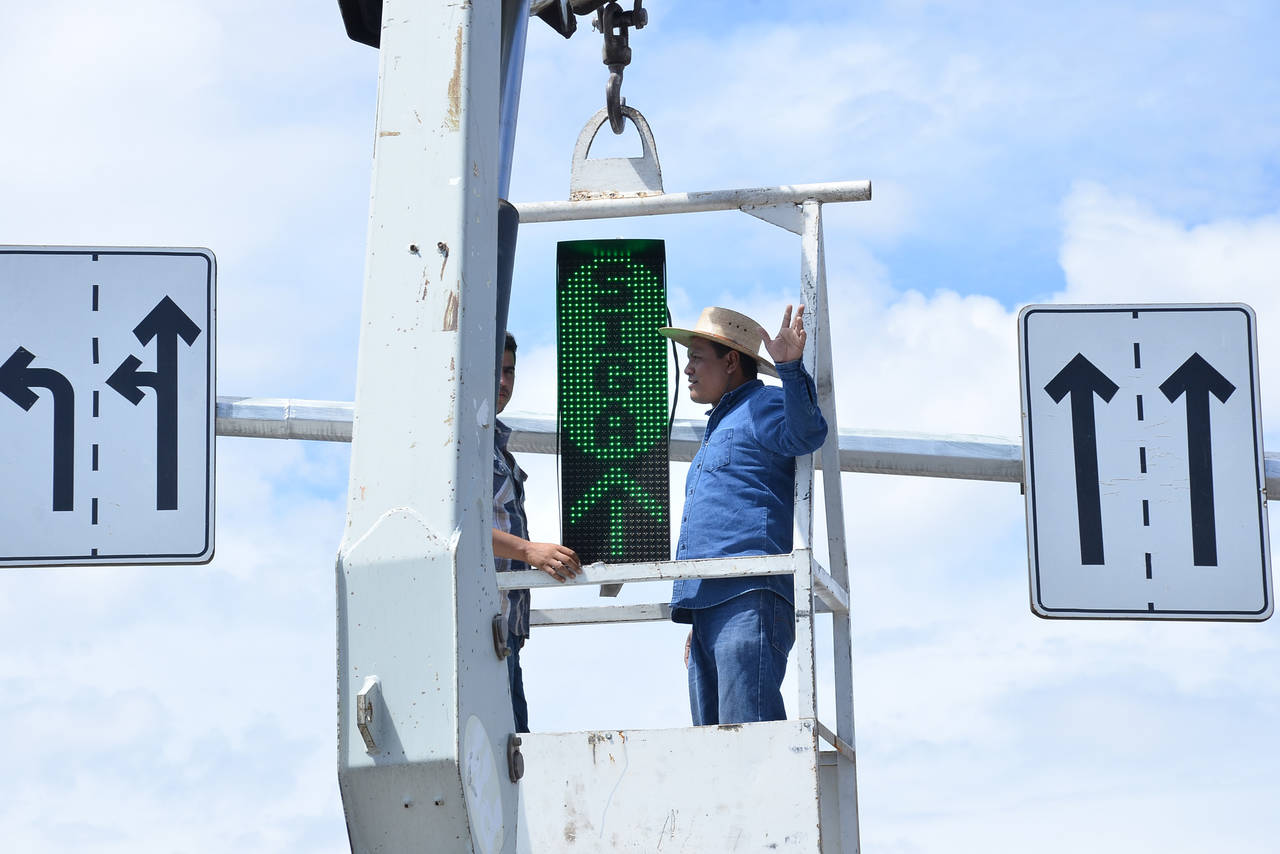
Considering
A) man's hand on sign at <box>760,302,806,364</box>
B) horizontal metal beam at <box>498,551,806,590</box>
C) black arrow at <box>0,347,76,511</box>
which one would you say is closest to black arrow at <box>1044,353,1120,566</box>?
man's hand on sign at <box>760,302,806,364</box>

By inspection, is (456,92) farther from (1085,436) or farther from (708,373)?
(1085,436)

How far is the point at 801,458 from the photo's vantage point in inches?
230

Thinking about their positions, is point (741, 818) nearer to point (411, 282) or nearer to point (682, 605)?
point (682, 605)

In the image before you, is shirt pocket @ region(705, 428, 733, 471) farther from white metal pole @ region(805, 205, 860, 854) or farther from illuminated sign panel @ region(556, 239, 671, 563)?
illuminated sign panel @ region(556, 239, 671, 563)

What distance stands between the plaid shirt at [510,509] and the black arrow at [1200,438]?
8.22ft

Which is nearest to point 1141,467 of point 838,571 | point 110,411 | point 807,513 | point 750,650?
point 838,571

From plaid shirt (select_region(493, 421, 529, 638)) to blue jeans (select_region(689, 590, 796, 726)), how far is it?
746 millimetres

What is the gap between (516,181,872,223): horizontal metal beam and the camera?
6035 mm

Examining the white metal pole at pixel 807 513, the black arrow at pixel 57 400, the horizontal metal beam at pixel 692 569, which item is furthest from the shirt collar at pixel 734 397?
the black arrow at pixel 57 400

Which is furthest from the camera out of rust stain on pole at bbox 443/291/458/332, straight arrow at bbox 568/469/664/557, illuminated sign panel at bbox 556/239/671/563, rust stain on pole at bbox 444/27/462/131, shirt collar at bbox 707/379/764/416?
shirt collar at bbox 707/379/764/416

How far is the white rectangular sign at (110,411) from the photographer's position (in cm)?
630

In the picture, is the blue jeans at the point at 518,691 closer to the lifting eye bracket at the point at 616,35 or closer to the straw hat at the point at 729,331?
the straw hat at the point at 729,331

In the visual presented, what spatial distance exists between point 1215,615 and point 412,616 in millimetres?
3992

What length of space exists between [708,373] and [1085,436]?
57.4 inches
